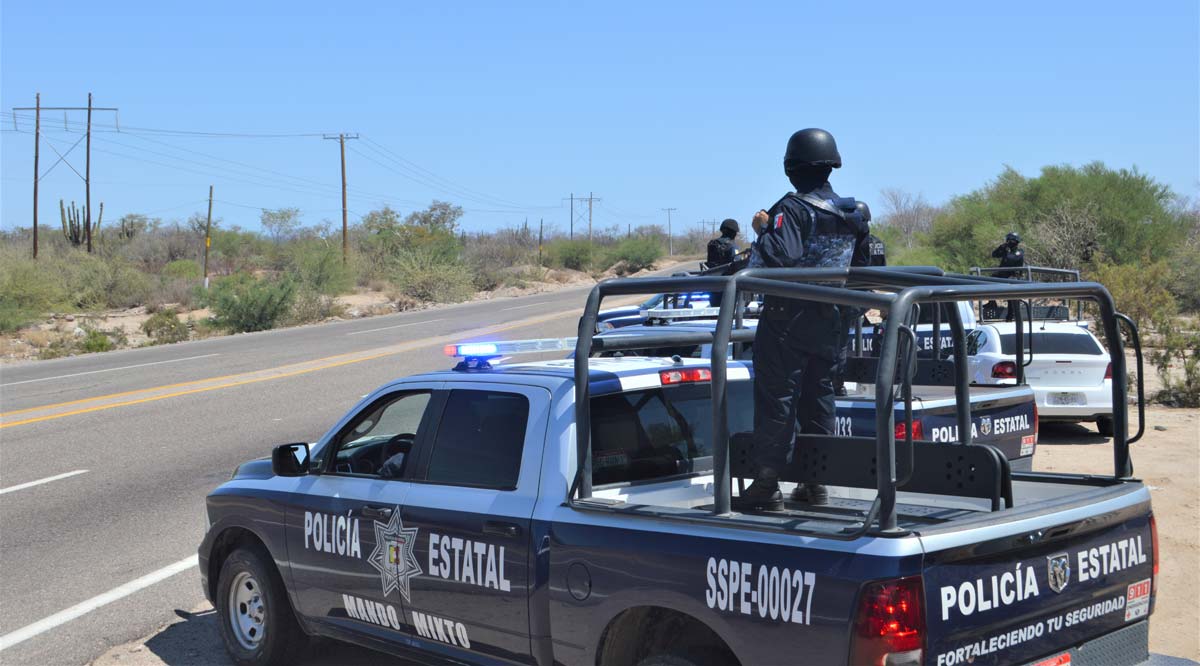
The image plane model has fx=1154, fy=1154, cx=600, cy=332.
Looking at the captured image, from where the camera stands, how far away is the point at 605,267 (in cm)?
9131

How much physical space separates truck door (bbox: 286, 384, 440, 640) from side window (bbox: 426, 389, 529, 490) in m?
0.14

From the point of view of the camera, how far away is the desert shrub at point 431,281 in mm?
48375

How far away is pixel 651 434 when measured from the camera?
4.77 m

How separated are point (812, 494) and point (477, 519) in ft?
4.36

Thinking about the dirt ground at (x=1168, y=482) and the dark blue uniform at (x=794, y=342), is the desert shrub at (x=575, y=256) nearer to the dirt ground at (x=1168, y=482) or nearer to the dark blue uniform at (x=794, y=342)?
the dirt ground at (x=1168, y=482)

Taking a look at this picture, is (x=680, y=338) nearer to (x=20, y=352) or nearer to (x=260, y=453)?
(x=260, y=453)

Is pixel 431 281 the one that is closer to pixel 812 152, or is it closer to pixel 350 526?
pixel 350 526

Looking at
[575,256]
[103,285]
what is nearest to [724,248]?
[103,285]

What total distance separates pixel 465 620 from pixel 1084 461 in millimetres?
7903

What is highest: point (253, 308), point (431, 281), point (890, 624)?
point (431, 281)

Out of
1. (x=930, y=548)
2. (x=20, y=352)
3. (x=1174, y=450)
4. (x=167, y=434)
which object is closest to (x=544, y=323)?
(x=20, y=352)

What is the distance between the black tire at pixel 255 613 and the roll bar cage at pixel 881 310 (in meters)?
2.16

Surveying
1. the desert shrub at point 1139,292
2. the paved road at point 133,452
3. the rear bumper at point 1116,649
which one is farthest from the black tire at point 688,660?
the desert shrub at point 1139,292

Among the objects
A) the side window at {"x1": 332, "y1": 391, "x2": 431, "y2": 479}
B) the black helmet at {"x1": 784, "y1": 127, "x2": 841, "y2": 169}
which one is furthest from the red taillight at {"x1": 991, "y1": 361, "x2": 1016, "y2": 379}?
the black helmet at {"x1": 784, "y1": 127, "x2": 841, "y2": 169}
